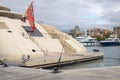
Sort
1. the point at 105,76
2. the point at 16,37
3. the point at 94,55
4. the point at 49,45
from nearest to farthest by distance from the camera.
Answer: the point at 105,76 → the point at 16,37 → the point at 49,45 → the point at 94,55

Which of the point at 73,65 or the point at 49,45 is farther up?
the point at 49,45

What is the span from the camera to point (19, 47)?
27188mm

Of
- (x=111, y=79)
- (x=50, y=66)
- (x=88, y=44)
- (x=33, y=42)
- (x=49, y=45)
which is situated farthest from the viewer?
(x=88, y=44)

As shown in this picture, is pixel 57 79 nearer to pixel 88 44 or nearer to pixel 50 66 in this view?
pixel 50 66

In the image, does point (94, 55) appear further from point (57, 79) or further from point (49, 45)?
point (57, 79)

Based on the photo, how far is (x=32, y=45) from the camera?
2906cm

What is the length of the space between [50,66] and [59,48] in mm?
8529

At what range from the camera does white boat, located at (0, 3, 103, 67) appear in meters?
25.9

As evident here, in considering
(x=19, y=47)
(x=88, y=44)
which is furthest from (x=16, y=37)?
(x=88, y=44)

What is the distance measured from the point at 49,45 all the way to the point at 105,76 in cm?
2412

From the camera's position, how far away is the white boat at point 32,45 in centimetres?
2589

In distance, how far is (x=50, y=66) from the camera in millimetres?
25844

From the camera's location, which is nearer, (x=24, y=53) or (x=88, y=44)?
(x=24, y=53)

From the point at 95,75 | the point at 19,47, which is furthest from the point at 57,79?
the point at 19,47
